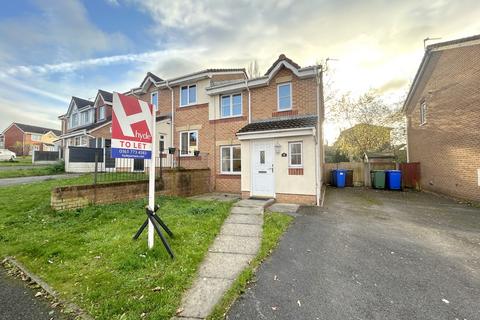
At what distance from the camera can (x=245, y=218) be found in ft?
22.6

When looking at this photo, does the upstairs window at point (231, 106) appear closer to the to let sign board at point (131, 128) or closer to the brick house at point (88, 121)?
the to let sign board at point (131, 128)

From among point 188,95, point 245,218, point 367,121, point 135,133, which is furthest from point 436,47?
point 135,133

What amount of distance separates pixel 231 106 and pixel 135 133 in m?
9.25

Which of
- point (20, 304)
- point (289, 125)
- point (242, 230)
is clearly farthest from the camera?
point (289, 125)

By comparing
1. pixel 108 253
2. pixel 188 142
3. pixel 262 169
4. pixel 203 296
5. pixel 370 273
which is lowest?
pixel 370 273

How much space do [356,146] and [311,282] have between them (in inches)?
974

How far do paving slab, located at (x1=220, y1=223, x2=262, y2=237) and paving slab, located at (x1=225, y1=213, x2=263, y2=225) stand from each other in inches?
10.7

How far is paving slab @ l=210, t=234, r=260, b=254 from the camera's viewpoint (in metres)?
4.62

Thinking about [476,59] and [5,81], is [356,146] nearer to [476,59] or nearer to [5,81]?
[476,59]

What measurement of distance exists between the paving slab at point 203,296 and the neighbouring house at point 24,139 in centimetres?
5806

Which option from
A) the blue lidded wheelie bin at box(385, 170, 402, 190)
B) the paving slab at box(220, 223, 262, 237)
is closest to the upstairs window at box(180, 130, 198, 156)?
the paving slab at box(220, 223, 262, 237)

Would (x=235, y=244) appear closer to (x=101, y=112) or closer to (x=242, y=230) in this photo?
(x=242, y=230)

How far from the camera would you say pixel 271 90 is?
11.6 metres

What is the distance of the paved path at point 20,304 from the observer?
8.23 ft
